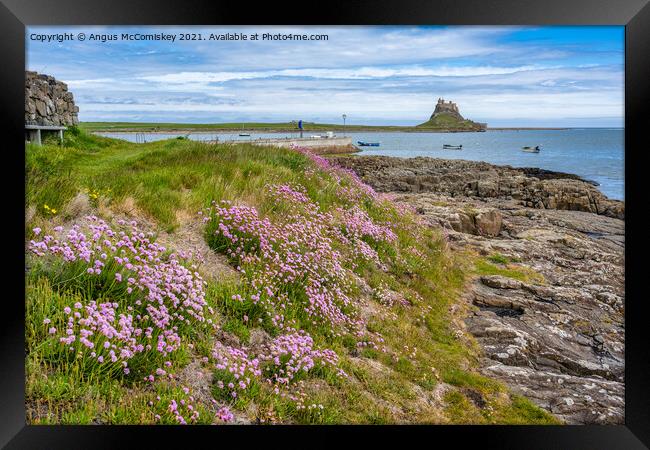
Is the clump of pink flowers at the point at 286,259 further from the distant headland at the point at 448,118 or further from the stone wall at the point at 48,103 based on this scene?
the stone wall at the point at 48,103

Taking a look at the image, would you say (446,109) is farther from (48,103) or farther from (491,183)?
(48,103)

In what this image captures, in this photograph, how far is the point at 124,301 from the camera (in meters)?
5.91

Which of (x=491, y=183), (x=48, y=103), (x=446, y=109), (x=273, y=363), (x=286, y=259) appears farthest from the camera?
(x=491, y=183)

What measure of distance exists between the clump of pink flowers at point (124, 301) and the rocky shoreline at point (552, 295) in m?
5.39

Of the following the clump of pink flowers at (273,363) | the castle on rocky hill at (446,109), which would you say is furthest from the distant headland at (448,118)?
the clump of pink flowers at (273,363)

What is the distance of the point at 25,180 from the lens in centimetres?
645

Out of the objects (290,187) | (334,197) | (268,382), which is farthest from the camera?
(334,197)

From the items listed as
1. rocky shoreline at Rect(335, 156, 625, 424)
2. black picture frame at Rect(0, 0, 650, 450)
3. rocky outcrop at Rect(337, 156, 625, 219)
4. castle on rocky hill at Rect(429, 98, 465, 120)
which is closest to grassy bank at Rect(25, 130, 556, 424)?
black picture frame at Rect(0, 0, 650, 450)

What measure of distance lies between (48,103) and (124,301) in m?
17.9

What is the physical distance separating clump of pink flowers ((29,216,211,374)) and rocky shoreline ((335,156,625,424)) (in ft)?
17.7

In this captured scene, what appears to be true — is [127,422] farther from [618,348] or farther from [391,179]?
[391,179]

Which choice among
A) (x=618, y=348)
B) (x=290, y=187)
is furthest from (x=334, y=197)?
(x=618, y=348)
